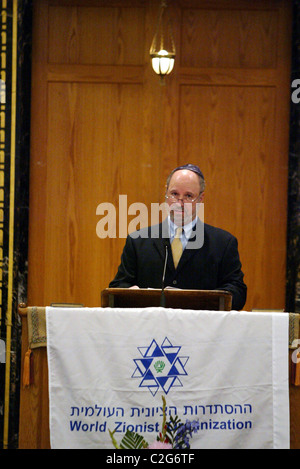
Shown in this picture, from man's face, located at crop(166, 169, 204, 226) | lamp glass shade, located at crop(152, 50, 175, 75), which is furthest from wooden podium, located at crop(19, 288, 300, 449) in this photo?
lamp glass shade, located at crop(152, 50, 175, 75)

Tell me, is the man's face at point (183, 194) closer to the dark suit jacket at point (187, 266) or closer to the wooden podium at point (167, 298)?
the dark suit jacket at point (187, 266)

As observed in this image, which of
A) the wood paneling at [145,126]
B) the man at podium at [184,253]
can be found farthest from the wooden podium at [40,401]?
the wood paneling at [145,126]

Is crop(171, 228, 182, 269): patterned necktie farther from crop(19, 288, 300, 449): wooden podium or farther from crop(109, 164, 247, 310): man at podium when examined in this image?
crop(19, 288, 300, 449): wooden podium

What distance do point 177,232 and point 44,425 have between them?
1.47 m

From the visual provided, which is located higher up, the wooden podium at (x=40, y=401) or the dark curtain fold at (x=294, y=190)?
the dark curtain fold at (x=294, y=190)

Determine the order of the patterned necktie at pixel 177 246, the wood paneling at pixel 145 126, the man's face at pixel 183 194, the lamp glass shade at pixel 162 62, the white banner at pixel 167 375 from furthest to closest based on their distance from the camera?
the wood paneling at pixel 145 126 → the lamp glass shade at pixel 162 62 → the patterned necktie at pixel 177 246 → the man's face at pixel 183 194 → the white banner at pixel 167 375

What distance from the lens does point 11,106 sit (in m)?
4.71

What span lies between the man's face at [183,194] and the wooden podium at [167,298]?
2.91 ft

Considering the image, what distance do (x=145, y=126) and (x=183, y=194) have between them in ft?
5.18

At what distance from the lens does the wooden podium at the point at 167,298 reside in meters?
2.70

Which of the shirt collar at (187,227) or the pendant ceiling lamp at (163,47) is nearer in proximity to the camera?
the shirt collar at (187,227)

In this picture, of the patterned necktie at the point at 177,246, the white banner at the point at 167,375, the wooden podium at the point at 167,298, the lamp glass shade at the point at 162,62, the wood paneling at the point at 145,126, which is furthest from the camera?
the wood paneling at the point at 145,126

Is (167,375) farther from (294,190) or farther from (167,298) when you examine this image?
(294,190)

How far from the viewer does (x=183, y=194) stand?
3580 mm
